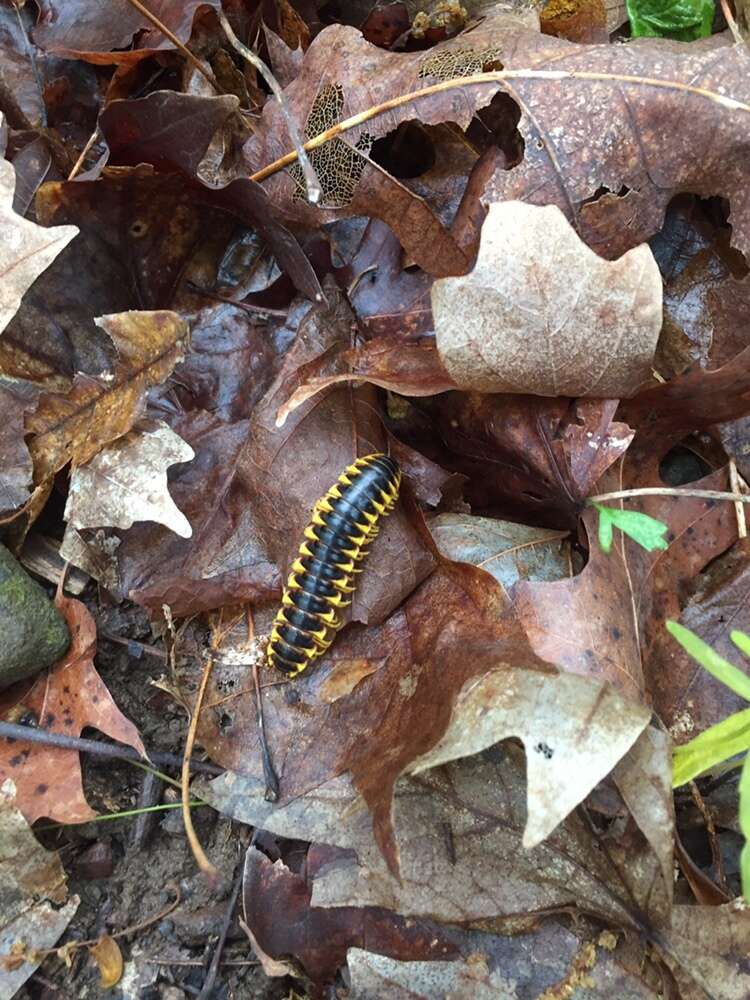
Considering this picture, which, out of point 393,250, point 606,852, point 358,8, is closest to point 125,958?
point 606,852

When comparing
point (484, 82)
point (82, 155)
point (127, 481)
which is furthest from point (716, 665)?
point (82, 155)

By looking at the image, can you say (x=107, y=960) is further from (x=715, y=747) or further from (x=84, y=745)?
(x=715, y=747)

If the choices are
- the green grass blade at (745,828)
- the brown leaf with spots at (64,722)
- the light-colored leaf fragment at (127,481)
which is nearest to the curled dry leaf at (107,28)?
the light-colored leaf fragment at (127,481)

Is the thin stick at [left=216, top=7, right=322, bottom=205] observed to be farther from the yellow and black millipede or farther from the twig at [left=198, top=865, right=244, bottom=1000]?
the twig at [left=198, top=865, right=244, bottom=1000]

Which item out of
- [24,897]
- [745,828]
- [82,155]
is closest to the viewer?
[745,828]

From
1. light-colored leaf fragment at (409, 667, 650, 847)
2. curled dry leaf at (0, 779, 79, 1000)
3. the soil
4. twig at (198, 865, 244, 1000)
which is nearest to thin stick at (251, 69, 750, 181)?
the soil
